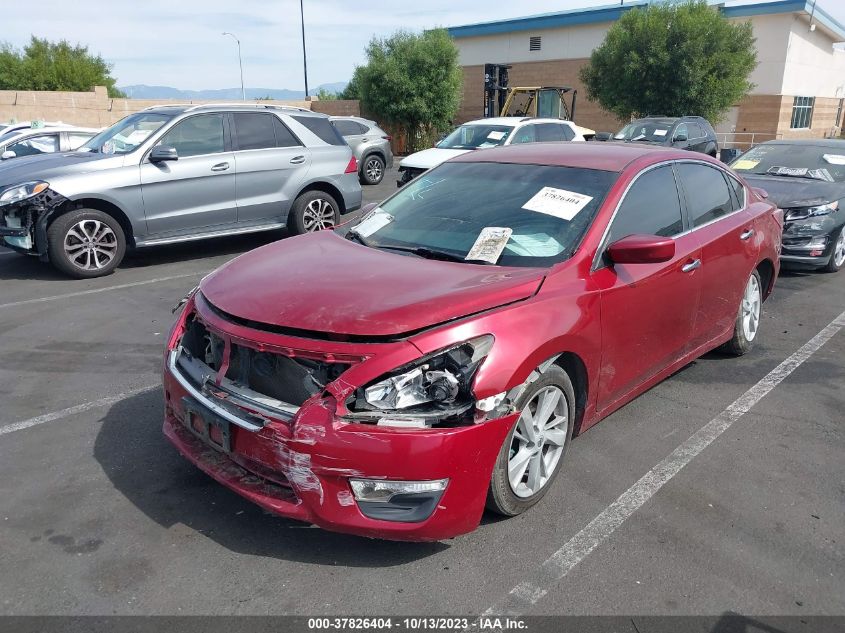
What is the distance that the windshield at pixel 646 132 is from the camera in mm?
16109

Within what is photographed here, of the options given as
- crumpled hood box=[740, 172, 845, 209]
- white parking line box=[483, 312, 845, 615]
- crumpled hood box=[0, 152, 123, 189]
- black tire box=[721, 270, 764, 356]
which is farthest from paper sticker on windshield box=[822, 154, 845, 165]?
crumpled hood box=[0, 152, 123, 189]

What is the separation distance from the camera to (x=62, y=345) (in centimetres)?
554

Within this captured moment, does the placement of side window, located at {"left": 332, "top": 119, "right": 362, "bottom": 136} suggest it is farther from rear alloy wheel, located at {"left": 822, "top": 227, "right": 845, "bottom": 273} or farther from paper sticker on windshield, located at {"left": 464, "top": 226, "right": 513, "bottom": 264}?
paper sticker on windshield, located at {"left": 464, "top": 226, "right": 513, "bottom": 264}

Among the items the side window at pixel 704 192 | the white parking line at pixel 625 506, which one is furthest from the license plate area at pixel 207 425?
the side window at pixel 704 192

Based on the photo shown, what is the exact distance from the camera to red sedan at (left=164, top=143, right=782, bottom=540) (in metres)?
2.77

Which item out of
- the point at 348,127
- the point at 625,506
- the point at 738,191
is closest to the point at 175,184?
the point at 738,191

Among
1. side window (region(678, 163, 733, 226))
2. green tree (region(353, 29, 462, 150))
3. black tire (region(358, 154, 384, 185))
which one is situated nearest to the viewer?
side window (region(678, 163, 733, 226))

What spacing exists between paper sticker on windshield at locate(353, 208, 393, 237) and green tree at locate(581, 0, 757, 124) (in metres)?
24.3

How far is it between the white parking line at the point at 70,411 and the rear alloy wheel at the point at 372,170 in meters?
12.2

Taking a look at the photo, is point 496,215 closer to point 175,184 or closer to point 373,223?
Answer: point 373,223

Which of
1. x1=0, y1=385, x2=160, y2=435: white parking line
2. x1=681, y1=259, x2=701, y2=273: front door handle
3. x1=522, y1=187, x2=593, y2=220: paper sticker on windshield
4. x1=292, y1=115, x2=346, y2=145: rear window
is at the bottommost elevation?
x1=0, y1=385, x2=160, y2=435: white parking line

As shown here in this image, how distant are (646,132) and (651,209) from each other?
1345 cm

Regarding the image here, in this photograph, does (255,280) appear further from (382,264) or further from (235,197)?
(235,197)

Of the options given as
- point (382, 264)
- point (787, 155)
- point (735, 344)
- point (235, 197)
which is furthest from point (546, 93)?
point (382, 264)
